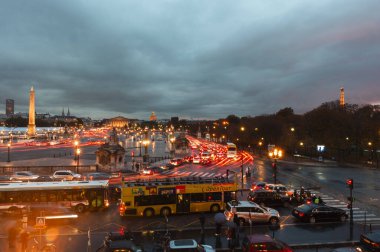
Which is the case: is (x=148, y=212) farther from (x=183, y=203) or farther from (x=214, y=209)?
(x=214, y=209)

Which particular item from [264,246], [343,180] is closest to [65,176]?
[264,246]

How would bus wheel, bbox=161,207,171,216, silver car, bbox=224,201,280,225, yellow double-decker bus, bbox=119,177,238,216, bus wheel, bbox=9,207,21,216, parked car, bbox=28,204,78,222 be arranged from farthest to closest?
bus wheel, bbox=161,207,171,216 < bus wheel, bbox=9,207,21,216 < yellow double-decker bus, bbox=119,177,238,216 < silver car, bbox=224,201,280,225 < parked car, bbox=28,204,78,222

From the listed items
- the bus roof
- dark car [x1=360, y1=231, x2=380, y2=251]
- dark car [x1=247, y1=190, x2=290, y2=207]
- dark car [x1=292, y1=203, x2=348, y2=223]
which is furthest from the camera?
dark car [x1=247, y1=190, x2=290, y2=207]

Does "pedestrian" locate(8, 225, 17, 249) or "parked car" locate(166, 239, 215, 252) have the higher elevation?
"parked car" locate(166, 239, 215, 252)

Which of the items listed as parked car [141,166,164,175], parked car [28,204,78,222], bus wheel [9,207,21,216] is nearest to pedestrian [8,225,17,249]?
parked car [28,204,78,222]

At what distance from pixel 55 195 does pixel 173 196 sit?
8.58m

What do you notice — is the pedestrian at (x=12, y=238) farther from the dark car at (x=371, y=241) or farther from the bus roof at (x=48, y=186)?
the dark car at (x=371, y=241)

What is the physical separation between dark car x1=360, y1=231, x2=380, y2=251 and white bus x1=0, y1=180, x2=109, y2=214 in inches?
682

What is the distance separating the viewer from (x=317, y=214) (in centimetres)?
2288

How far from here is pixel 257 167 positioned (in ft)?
183

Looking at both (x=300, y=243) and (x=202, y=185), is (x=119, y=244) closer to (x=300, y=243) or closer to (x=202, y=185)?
(x=300, y=243)

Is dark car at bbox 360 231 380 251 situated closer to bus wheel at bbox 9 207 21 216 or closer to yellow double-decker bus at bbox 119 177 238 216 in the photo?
yellow double-decker bus at bbox 119 177 238 216

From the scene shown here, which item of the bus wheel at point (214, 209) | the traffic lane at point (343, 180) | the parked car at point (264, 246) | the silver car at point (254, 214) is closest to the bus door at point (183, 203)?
the bus wheel at point (214, 209)

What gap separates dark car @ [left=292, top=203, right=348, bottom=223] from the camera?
2261 cm
